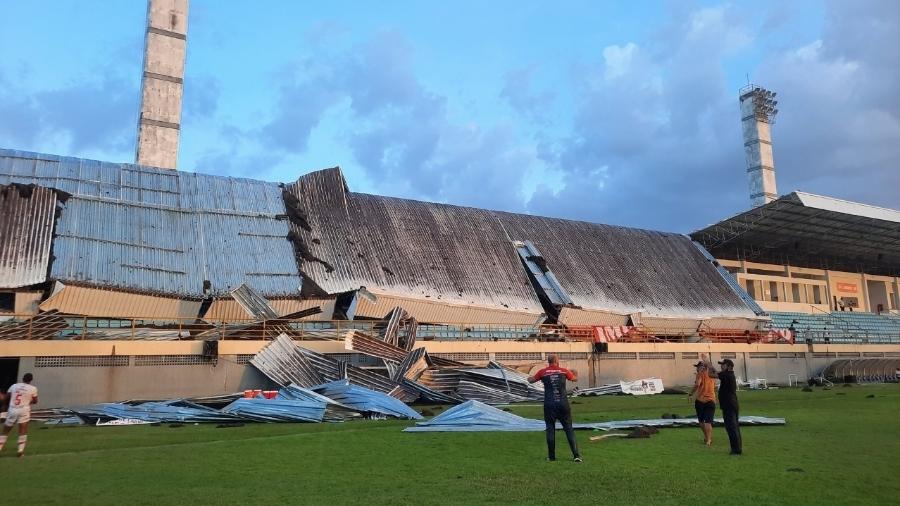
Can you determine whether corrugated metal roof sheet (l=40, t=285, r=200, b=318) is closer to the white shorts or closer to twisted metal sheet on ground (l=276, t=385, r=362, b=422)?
twisted metal sheet on ground (l=276, t=385, r=362, b=422)

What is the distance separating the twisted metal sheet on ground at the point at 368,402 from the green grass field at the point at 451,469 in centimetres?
363

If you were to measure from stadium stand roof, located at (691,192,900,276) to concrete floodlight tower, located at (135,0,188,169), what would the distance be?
36632 millimetres

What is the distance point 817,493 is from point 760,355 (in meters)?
33.1

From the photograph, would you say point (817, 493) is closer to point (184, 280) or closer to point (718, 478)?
point (718, 478)

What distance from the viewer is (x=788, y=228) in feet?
154

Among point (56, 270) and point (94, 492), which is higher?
point (56, 270)

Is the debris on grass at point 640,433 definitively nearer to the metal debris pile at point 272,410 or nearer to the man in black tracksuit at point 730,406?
the man in black tracksuit at point 730,406

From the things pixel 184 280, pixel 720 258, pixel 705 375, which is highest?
pixel 720 258

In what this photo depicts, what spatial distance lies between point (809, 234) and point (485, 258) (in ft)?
91.6

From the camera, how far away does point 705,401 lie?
10609 millimetres

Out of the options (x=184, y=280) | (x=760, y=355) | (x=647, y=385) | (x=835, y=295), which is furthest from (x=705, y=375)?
(x=835, y=295)

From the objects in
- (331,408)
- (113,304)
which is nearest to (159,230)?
(113,304)

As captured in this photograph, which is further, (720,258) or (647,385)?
(720,258)

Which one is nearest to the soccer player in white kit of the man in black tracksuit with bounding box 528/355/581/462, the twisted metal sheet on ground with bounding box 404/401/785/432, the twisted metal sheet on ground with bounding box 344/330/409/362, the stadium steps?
the twisted metal sheet on ground with bounding box 404/401/785/432
